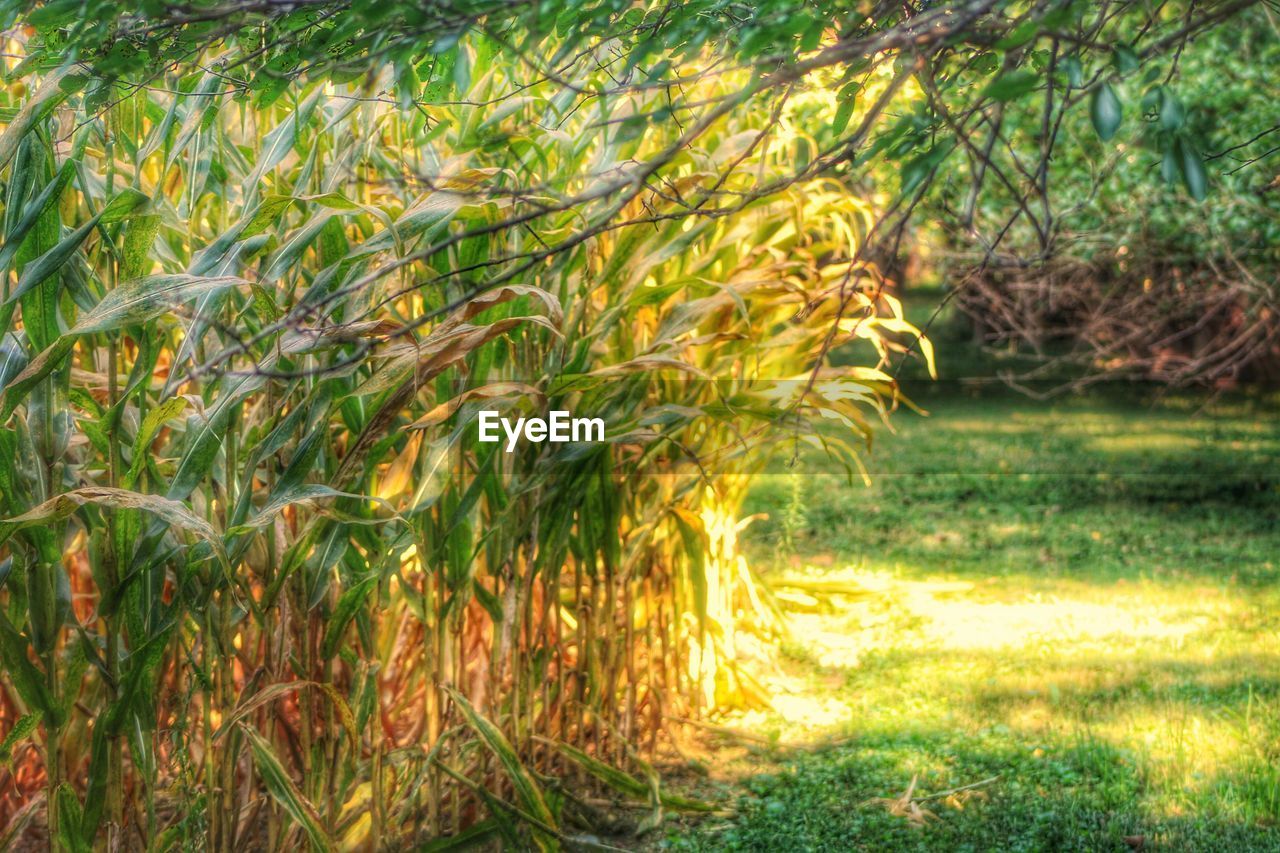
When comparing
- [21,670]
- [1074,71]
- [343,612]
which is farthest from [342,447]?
[1074,71]

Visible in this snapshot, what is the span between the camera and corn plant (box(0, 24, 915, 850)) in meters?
1.90

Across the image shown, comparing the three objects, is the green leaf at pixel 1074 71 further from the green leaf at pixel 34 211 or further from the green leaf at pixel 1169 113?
the green leaf at pixel 34 211

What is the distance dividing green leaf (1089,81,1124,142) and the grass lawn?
1.82 m

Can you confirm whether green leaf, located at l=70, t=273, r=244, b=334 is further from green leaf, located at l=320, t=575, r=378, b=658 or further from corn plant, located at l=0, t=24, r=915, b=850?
green leaf, located at l=320, t=575, r=378, b=658

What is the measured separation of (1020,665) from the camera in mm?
3889

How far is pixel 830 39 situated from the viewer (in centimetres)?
→ 233

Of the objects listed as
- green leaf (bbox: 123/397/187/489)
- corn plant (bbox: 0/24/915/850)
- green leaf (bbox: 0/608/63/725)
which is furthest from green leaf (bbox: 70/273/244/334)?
green leaf (bbox: 0/608/63/725)

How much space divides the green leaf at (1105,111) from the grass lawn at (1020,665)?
5.96 feet

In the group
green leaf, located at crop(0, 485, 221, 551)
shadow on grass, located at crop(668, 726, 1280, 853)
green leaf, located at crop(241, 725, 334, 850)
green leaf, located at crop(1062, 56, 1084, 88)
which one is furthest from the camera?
shadow on grass, located at crop(668, 726, 1280, 853)

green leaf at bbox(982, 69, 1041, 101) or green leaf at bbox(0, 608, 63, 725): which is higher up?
green leaf at bbox(982, 69, 1041, 101)

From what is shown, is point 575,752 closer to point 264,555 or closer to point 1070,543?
point 264,555

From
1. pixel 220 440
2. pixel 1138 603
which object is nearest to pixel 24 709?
pixel 220 440

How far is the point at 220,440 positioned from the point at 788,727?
198 centimetres

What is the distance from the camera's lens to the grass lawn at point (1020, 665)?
2.76 metres
